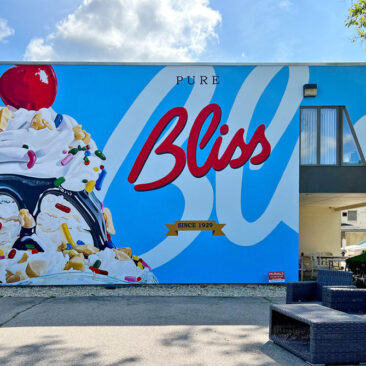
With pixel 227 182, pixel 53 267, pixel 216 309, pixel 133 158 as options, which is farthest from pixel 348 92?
pixel 53 267

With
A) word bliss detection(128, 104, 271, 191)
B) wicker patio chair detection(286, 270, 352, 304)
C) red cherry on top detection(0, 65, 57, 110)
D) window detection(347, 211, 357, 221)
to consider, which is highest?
red cherry on top detection(0, 65, 57, 110)

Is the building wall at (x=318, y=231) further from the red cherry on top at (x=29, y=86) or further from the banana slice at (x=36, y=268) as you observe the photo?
the red cherry on top at (x=29, y=86)

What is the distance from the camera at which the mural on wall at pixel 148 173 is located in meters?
8.68

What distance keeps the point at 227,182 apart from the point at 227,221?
3.16 feet

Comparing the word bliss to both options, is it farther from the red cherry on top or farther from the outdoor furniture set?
the outdoor furniture set

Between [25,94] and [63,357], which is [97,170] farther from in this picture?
[63,357]

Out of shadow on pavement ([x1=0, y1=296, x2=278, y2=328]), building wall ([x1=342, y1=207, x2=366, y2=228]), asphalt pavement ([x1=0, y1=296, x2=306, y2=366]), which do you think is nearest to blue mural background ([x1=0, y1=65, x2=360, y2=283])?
shadow on pavement ([x1=0, y1=296, x2=278, y2=328])

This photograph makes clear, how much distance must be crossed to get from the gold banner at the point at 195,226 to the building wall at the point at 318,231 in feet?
19.8

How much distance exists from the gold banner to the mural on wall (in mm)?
25

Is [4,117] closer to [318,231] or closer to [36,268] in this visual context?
[36,268]

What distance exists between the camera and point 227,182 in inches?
348

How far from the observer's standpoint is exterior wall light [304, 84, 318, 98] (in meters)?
8.89

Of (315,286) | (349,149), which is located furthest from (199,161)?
(315,286)

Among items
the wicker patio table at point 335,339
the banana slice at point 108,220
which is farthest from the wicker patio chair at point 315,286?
the banana slice at point 108,220
